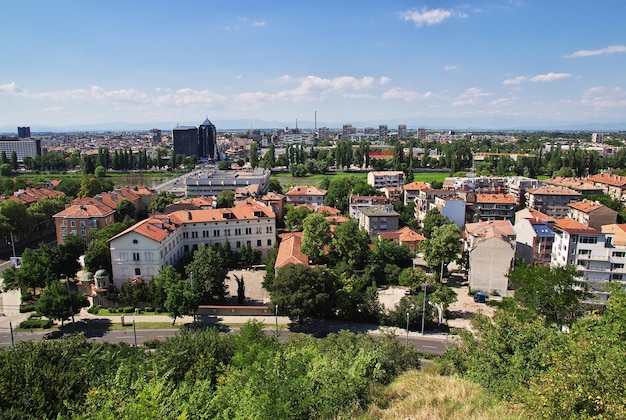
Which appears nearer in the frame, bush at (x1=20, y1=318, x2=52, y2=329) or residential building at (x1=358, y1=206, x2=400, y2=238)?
bush at (x1=20, y1=318, x2=52, y2=329)

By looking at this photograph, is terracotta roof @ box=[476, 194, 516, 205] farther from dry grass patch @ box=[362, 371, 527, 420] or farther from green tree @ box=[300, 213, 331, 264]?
dry grass patch @ box=[362, 371, 527, 420]

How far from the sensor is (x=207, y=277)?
99.8 feet

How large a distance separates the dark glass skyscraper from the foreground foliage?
436 feet

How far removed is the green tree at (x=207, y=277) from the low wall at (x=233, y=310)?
0.98 metres

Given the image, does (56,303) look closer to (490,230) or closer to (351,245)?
(351,245)

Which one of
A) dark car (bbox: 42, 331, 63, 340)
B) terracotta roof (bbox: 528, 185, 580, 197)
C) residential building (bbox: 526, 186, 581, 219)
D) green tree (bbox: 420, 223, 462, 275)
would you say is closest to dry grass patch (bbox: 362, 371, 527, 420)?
green tree (bbox: 420, 223, 462, 275)

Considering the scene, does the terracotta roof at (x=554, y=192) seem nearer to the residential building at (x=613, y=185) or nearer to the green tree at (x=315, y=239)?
the residential building at (x=613, y=185)

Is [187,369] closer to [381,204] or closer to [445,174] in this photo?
[381,204]

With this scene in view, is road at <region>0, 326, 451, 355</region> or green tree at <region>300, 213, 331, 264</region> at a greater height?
green tree at <region>300, 213, 331, 264</region>

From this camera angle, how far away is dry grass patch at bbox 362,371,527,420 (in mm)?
10867

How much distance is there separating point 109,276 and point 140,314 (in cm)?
510

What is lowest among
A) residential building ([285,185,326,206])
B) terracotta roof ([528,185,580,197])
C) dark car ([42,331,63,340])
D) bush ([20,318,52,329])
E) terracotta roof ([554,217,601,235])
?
dark car ([42,331,63,340])

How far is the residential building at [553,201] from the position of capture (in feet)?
192

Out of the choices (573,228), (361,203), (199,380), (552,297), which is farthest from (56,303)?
(361,203)
